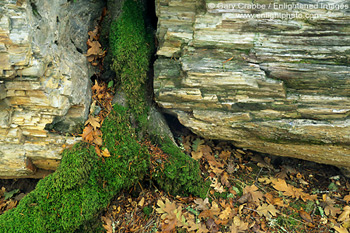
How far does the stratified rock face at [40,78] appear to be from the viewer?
332cm

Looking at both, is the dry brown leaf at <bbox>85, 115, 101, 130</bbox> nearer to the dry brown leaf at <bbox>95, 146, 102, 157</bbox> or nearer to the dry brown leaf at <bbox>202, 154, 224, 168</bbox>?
the dry brown leaf at <bbox>95, 146, 102, 157</bbox>

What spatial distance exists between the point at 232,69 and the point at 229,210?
7.79ft

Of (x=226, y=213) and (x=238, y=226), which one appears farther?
(x=226, y=213)

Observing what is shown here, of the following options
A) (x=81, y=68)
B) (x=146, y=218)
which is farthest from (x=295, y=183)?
(x=81, y=68)

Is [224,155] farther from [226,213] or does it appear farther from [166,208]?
[166,208]

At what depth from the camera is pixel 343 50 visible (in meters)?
3.92

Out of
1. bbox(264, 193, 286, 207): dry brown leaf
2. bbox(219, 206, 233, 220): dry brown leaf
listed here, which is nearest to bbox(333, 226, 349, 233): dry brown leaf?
bbox(264, 193, 286, 207): dry brown leaf

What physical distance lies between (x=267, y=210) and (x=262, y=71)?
2.38m

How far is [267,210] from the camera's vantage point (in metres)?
4.46

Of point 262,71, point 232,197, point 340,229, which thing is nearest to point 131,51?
point 262,71

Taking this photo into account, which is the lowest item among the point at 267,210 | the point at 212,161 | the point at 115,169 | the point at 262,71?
the point at 267,210

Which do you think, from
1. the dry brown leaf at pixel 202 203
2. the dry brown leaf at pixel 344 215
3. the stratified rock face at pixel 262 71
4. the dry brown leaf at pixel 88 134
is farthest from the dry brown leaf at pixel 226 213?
the dry brown leaf at pixel 88 134

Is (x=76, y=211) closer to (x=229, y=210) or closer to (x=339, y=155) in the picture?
(x=229, y=210)

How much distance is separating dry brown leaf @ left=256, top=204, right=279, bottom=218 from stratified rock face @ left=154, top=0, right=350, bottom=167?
1199 mm
